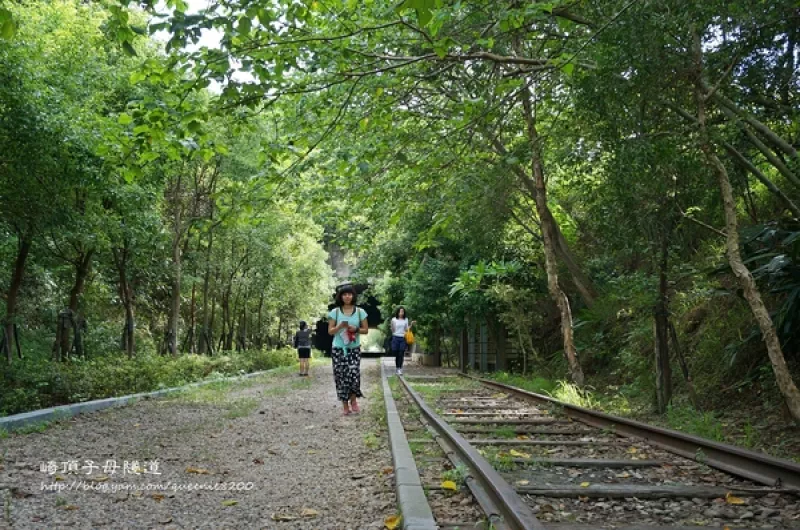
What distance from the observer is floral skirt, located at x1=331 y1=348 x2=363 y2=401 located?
30.3 ft

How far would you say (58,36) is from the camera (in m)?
10.6

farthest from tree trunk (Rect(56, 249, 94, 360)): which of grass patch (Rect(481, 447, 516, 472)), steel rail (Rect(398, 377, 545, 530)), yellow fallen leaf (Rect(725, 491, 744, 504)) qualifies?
yellow fallen leaf (Rect(725, 491, 744, 504))

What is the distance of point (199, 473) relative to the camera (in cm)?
541

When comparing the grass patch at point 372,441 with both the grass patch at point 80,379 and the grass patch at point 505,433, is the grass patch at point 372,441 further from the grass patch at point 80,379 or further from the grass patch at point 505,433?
the grass patch at point 80,379

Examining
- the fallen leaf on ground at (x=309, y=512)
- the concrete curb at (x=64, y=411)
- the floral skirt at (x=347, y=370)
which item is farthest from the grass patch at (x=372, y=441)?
the concrete curb at (x=64, y=411)

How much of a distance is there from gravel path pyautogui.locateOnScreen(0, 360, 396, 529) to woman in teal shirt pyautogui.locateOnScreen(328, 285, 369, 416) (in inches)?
23.2

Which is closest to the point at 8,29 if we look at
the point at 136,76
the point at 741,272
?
the point at 136,76

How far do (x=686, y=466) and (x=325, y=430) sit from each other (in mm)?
4380

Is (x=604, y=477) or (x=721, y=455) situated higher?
(x=721, y=455)

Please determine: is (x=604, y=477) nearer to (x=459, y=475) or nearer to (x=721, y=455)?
(x=721, y=455)

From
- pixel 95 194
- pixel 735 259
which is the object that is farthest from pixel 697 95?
pixel 95 194

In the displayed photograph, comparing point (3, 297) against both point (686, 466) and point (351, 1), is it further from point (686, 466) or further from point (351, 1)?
point (686, 466)

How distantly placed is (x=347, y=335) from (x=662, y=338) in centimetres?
429

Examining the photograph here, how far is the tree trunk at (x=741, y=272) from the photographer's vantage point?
575 centimetres
